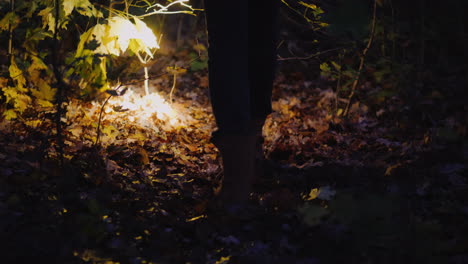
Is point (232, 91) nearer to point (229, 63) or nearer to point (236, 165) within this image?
point (229, 63)

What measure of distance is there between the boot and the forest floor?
0.13 meters

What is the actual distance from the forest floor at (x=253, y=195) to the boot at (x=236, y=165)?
131 millimetres

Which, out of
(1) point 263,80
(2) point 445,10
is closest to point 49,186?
(1) point 263,80

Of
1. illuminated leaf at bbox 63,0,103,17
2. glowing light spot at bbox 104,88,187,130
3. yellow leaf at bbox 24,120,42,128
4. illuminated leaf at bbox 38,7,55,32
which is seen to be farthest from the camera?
→ glowing light spot at bbox 104,88,187,130

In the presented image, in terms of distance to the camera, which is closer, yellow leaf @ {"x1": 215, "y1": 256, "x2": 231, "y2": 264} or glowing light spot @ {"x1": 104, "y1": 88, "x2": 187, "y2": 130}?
yellow leaf @ {"x1": 215, "y1": 256, "x2": 231, "y2": 264}

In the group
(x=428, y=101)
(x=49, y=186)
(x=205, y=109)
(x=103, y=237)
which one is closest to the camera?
(x=103, y=237)

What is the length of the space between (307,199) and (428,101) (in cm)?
268

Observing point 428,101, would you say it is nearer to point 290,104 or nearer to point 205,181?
point 290,104

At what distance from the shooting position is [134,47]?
3330 mm

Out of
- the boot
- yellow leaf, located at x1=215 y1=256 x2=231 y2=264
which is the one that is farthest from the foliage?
yellow leaf, located at x1=215 y1=256 x2=231 y2=264

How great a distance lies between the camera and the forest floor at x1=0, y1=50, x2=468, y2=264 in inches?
71.6

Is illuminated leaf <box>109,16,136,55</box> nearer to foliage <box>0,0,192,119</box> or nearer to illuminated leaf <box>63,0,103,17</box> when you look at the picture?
foliage <box>0,0,192,119</box>

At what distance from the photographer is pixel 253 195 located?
278cm

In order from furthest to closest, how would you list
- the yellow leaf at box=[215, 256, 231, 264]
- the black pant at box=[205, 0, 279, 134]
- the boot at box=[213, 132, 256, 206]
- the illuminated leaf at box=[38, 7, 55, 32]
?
the illuminated leaf at box=[38, 7, 55, 32], the boot at box=[213, 132, 256, 206], the black pant at box=[205, 0, 279, 134], the yellow leaf at box=[215, 256, 231, 264]
